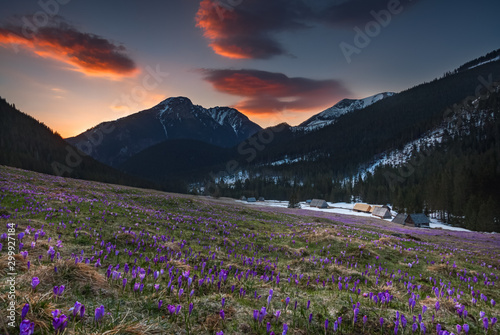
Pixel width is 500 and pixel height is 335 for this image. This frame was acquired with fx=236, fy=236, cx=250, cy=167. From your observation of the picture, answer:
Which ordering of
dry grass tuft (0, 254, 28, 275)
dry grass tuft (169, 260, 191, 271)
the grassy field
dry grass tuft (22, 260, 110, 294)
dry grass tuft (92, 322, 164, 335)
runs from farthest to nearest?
dry grass tuft (169, 260, 191, 271), dry grass tuft (0, 254, 28, 275), dry grass tuft (22, 260, 110, 294), the grassy field, dry grass tuft (92, 322, 164, 335)

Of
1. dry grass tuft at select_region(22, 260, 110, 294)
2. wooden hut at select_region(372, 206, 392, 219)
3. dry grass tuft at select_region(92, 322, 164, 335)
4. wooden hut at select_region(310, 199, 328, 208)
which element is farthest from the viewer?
wooden hut at select_region(310, 199, 328, 208)

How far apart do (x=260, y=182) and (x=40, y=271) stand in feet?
627

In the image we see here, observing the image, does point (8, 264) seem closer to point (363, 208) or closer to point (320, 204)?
point (363, 208)

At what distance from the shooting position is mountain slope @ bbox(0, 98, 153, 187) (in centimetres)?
12421

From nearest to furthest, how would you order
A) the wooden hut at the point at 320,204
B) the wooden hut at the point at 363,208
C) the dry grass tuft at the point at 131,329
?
the dry grass tuft at the point at 131,329 → the wooden hut at the point at 363,208 → the wooden hut at the point at 320,204

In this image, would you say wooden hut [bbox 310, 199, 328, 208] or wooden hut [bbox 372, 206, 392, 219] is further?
wooden hut [bbox 310, 199, 328, 208]

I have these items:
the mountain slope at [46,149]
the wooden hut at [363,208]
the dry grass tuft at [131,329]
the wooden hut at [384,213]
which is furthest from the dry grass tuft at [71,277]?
the mountain slope at [46,149]

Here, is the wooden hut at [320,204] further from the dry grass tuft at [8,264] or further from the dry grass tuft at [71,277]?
the dry grass tuft at [8,264]

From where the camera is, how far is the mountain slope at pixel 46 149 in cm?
12421

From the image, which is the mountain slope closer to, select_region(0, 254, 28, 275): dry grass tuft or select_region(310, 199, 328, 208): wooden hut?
select_region(310, 199, 328, 208): wooden hut

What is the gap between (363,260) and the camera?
36.8ft

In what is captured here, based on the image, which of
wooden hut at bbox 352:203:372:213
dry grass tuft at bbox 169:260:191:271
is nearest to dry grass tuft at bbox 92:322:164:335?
dry grass tuft at bbox 169:260:191:271

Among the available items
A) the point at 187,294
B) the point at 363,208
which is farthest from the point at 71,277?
the point at 363,208

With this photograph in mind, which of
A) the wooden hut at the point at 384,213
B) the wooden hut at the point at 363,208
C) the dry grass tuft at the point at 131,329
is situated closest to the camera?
the dry grass tuft at the point at 131,329
